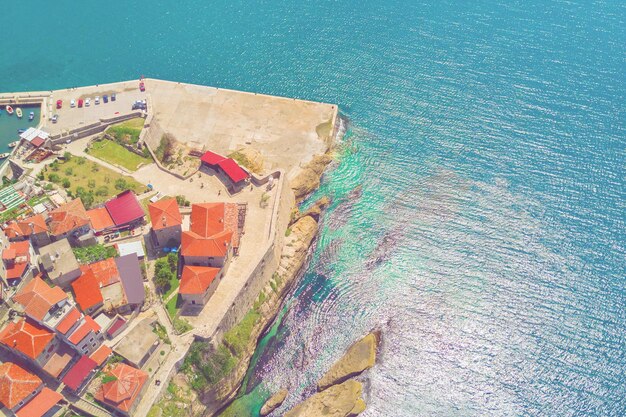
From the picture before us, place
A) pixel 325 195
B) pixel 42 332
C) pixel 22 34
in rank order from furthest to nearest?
pixel 22 34, pixel 325 195, pixel 42 332

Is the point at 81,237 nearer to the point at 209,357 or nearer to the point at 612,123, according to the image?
the point at 209,357

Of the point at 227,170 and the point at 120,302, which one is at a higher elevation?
the point at 227,170

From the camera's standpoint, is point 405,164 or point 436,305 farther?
point 405,164

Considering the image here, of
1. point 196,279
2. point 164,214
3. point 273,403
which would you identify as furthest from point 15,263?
point 273,403

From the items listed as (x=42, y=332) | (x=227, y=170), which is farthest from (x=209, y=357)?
(x=227, y=170)

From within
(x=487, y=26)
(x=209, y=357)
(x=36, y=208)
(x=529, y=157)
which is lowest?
(x=209, y=357)

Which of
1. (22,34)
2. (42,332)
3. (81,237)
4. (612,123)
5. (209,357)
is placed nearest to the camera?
(42,332)

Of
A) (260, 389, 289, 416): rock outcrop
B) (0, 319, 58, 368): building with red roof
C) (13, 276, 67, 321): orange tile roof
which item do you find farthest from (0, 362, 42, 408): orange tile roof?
(260, 389, 289, 416): rock outcrop
